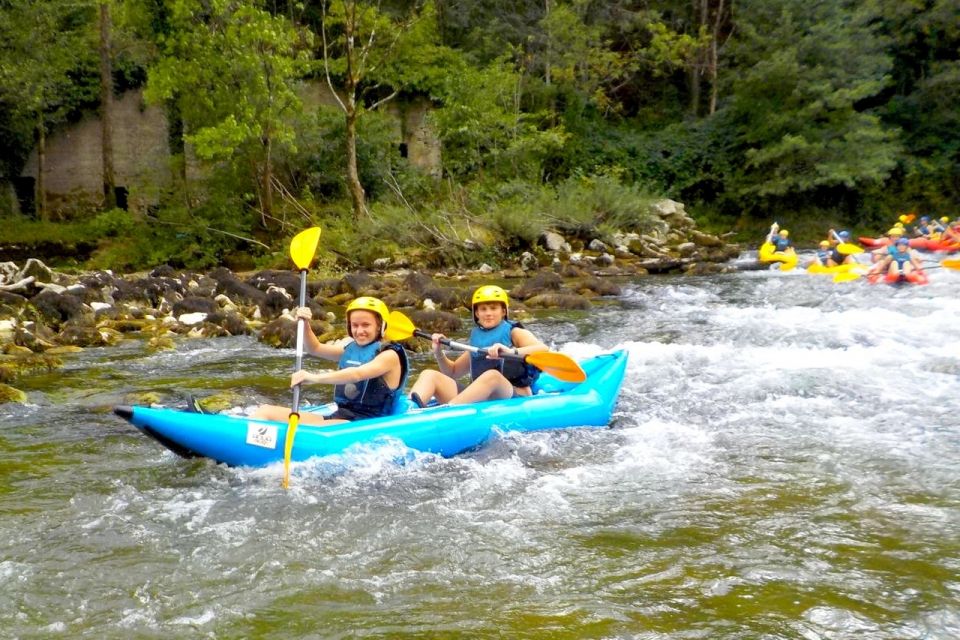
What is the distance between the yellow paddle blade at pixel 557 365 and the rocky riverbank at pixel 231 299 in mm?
2875

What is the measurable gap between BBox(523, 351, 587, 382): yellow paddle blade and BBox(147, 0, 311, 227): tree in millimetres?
9391

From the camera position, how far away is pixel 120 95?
56.9ft

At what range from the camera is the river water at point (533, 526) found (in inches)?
96.4

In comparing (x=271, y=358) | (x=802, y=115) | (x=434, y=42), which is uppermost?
(x=434, y=42)

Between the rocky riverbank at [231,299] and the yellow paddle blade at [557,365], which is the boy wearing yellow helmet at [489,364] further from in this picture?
the rocky riverbank at [231,299]

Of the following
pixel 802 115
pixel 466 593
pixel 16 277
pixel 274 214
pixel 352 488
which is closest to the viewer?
pixel 466 593

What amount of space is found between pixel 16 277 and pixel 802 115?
1413 cm

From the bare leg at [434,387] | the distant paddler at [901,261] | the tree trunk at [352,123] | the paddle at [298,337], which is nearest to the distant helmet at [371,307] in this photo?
the paddle at [298,337]

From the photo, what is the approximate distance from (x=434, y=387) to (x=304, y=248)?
134 cm

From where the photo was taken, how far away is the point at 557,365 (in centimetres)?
464

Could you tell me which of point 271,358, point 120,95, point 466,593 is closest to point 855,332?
point 271,358

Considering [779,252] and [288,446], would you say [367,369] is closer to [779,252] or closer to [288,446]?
[288,446]

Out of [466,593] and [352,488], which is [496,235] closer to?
[352,488]

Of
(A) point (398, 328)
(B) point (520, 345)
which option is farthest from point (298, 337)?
(B) point (520, 345)
